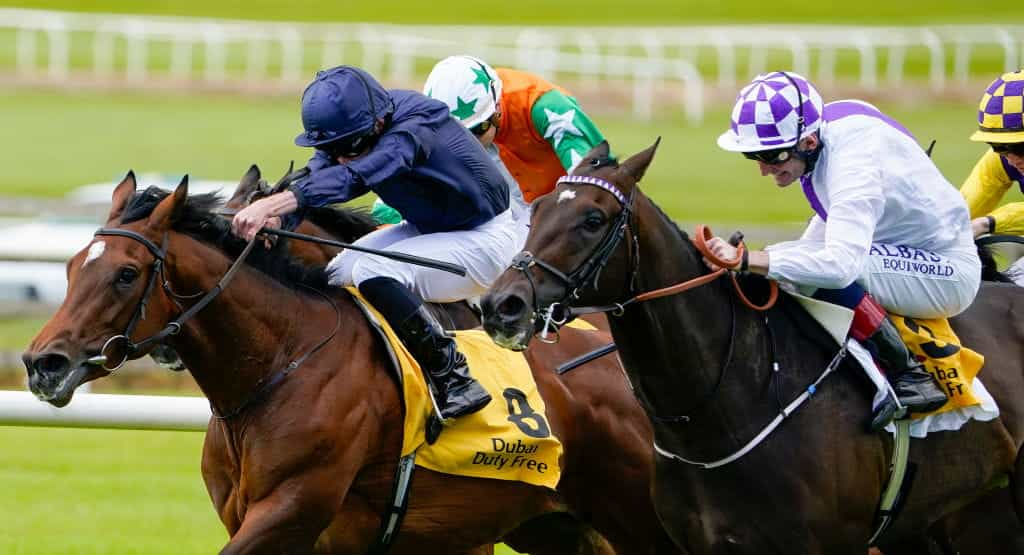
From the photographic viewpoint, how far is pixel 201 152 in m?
26.7

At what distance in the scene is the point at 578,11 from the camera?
56812 millimetres

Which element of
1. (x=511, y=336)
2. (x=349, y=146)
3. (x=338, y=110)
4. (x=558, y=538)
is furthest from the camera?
(x=558, y=538)

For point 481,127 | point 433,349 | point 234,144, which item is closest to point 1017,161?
point 481,127

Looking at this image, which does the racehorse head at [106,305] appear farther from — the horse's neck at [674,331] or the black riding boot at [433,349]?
the horse's neck at [674,331]

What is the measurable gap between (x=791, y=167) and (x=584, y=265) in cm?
89

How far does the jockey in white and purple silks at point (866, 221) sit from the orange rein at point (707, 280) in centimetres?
3

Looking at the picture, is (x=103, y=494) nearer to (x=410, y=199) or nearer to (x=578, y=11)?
(x=410, y=199)

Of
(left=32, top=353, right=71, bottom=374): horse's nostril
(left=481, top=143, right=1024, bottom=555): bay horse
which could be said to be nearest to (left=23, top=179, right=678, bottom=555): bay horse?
(left=32, top=353, right=71, bottom=374): horse's nostril

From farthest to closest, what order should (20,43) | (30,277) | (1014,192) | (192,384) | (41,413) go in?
1. (20,43)
2. (1014,192)
3. (30,277)
4. (192,384)
5. (41,413)

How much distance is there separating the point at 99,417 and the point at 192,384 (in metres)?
4.77

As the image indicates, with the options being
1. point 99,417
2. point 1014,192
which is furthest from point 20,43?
point 99,417

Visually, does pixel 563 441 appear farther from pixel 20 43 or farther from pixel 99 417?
pixel 20 43

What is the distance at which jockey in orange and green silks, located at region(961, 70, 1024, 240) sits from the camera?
5.77 meters

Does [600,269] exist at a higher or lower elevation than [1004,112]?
lower
